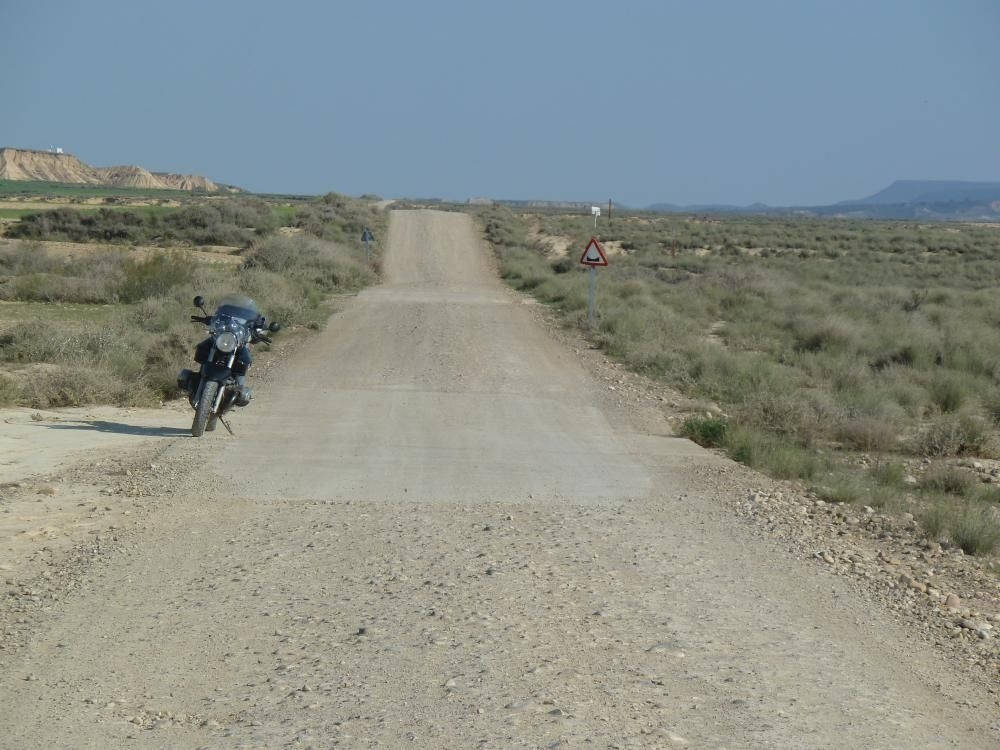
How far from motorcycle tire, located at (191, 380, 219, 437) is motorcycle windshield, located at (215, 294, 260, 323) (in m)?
0.83

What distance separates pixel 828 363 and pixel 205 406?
43.2 feet

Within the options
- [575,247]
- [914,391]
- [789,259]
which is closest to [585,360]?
[914,391]

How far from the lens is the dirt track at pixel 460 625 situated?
4855 mm

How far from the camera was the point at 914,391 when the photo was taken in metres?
18.5

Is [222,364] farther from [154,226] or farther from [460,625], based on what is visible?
[154,226]

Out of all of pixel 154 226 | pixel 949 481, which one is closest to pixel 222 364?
pixel 949 481

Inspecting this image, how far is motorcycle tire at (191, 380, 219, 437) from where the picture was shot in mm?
11500

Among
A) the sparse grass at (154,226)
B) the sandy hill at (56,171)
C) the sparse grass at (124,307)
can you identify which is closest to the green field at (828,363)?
the sparse grass at (124,307)

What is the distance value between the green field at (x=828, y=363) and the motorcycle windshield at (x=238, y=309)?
17.5 ft

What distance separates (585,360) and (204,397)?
9.64 metres

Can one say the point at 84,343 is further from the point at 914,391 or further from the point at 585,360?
the point at 914,391

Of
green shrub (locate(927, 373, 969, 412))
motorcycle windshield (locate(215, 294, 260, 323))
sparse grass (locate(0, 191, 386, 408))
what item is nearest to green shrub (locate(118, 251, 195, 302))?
sparse grass (locate(0, 191, 386, 408))

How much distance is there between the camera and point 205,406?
11516mm

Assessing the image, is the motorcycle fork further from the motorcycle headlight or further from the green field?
the green field
